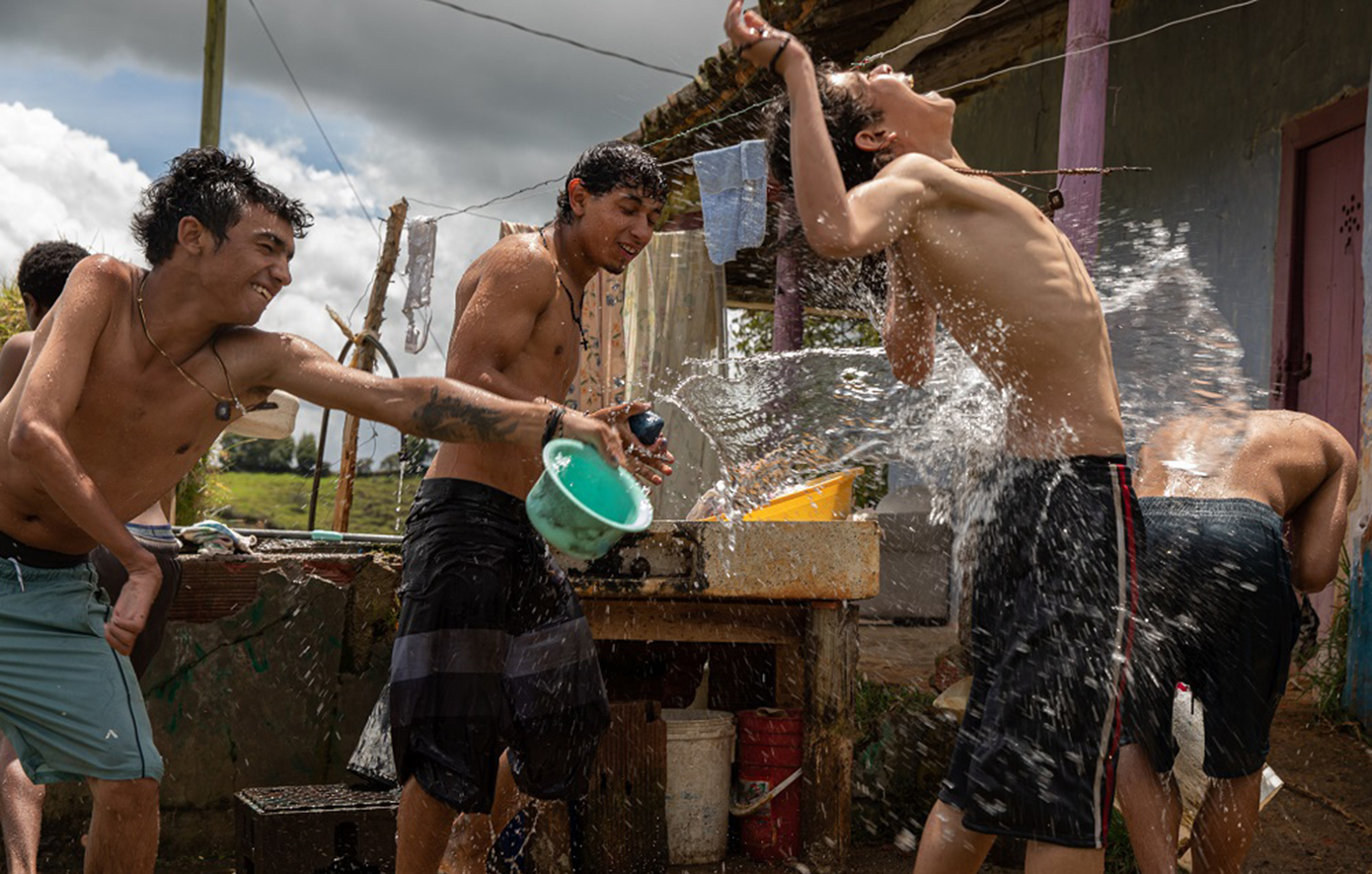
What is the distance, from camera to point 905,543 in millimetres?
10211

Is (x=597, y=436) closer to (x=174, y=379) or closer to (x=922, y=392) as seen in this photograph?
(x=174, y=379)

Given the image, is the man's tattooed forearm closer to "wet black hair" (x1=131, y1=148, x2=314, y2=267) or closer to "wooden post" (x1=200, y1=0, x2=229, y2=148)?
"wet black hair" (x1=131, y1=148, x2=314, y2=267)

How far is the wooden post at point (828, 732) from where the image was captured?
467 centimetres

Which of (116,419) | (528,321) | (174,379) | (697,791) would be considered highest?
(528,321)

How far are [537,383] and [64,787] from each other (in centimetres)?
268

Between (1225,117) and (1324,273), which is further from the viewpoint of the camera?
(1225,117)

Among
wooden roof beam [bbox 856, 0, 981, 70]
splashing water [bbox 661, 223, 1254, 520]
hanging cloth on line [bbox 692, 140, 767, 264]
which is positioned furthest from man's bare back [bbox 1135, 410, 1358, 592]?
hanging cloth on line [bbox 692, 140, 767, 264]

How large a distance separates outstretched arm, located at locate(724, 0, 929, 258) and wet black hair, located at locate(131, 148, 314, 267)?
1240mm

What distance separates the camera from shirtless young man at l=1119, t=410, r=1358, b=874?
353 cm

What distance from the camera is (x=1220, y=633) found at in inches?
140

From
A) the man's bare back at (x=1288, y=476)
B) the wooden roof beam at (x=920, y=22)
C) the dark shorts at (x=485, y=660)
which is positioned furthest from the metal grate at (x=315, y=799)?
the wooden roof beam at (x=920, y=22)

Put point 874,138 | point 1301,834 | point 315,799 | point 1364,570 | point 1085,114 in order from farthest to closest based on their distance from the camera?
point 1085,114 → point 1364,570 → point 1301,834 → point 315,799 → point 874,138

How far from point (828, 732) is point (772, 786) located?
320 millimetres

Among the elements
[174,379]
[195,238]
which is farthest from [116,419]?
[195,238]
